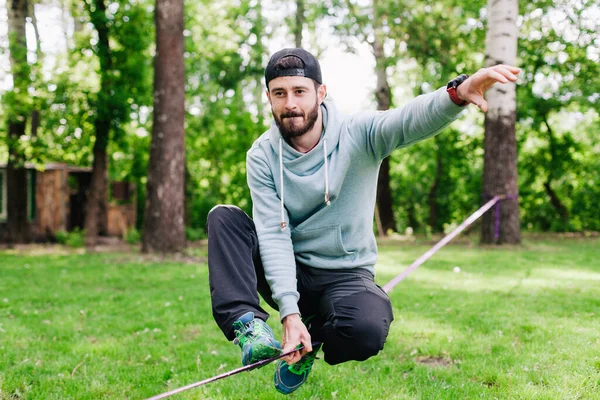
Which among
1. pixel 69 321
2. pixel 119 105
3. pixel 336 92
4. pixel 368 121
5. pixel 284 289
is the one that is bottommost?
pixel 69 321

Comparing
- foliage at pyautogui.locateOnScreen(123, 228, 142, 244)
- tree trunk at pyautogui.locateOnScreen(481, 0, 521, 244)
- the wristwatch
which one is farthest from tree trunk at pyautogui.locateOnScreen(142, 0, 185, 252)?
the wristwatch

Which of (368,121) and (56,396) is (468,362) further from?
(56,396)

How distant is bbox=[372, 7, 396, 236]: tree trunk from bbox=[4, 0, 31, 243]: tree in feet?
27.9

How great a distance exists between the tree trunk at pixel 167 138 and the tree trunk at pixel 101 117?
3.55 meters

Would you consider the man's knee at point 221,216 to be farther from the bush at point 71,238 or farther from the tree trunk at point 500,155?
the bush at point 71,238

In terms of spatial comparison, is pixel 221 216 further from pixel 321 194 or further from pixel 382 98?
pixel 382 98

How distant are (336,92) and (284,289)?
23.0 meters

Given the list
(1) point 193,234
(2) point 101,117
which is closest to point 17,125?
(2) point 101,117

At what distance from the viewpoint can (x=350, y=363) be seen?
3.98 metres

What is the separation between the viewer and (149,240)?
33.9 ft

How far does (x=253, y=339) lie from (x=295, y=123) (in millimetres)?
1143

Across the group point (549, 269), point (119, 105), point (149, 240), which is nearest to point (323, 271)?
point (549, 269)

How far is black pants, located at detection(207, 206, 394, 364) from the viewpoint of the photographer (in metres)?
2.81

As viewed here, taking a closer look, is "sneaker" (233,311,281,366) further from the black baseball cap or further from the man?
the black baseball cap
